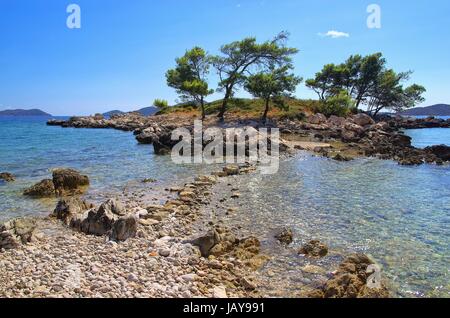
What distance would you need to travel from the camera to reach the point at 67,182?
20.7m

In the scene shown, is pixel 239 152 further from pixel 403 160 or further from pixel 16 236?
pixel 16 236

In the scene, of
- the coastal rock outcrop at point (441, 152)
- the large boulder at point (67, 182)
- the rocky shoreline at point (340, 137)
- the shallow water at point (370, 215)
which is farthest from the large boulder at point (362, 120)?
the large boulder at point (67, 182)

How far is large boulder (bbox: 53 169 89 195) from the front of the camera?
20281 mm

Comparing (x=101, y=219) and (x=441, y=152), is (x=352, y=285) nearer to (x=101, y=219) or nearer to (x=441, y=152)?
(x=101, y=219)

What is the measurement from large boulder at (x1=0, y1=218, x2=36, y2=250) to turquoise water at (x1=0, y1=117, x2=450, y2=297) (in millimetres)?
4400

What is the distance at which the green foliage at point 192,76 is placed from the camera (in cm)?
6388

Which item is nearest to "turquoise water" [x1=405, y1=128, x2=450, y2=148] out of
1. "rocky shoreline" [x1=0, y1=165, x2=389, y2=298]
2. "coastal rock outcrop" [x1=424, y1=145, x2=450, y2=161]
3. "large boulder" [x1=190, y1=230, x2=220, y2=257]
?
"coastal rock outcrop" [x1=424, y1=145, x2=450, y2=161]

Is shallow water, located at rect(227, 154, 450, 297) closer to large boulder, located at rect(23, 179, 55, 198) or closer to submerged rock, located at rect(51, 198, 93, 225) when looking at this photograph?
submerged rock, located at rect(51, 198, 93, 225)

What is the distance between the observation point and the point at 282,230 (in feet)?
45.2

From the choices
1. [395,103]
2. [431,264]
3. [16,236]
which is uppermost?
[395,103]

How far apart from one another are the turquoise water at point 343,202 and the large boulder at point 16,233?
14.4 ft

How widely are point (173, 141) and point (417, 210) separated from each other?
27.2m

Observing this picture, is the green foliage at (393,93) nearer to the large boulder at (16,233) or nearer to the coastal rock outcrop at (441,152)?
the coastal rock outcrop at (441,152)
